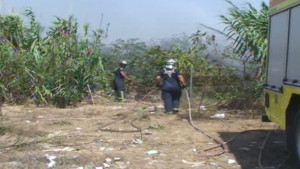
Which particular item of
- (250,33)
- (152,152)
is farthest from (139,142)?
(250,33)

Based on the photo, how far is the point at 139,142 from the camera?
775 cm

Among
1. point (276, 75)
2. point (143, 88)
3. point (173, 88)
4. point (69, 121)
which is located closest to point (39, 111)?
point (69, 121)

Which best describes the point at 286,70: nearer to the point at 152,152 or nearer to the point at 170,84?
the point at 152,152

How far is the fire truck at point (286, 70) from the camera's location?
5977mm

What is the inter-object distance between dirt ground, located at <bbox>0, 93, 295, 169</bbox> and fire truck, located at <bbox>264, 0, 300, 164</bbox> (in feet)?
1.84

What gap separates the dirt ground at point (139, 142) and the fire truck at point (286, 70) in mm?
560

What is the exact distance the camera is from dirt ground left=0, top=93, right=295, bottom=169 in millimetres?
6426

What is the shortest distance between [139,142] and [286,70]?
2.76 m

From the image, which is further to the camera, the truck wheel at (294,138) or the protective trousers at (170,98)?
the protective trousers at (170,98)

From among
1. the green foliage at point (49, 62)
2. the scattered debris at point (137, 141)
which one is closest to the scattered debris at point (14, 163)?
the scattered debris at point (137, 141)

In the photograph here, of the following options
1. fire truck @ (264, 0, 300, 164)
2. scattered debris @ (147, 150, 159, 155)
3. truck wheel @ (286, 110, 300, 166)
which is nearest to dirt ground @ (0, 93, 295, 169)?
scattered debris @ (147, 150, 159, 155)

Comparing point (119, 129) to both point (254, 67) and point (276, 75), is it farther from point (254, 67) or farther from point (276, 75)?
point (254, 67)

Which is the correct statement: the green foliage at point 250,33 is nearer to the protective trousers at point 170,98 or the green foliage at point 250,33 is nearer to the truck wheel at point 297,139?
the protective trousers at point 170,98

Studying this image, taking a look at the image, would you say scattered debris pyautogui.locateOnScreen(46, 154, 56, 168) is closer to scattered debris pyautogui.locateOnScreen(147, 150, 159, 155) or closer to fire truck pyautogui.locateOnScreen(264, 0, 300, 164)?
scattered debris pyautogui.locateOnScreen(147, 150, 159, 155)
